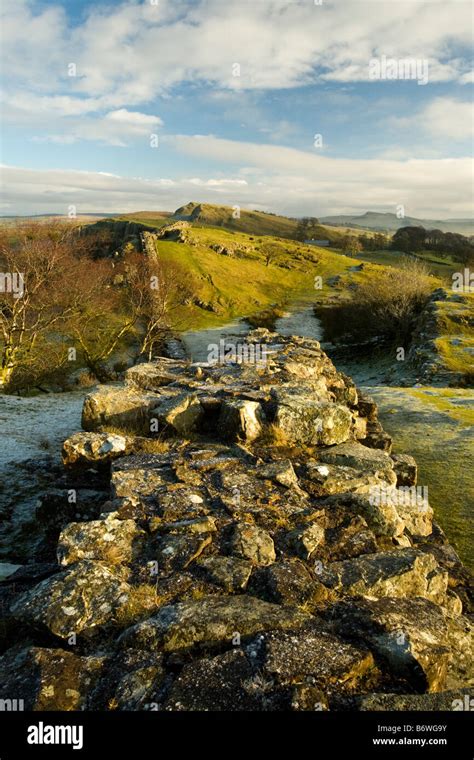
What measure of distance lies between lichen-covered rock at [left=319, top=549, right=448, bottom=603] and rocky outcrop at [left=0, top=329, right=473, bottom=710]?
3 centimetres

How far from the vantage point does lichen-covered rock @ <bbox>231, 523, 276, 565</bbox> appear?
6777 mm

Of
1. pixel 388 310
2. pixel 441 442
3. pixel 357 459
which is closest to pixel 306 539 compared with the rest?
pixel 357 459

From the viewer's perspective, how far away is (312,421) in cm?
1125

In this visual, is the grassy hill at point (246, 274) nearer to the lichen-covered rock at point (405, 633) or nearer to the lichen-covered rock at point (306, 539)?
the lichen-covered rock at point (306, 539)

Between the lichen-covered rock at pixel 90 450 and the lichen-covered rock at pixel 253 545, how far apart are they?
14.5 feet

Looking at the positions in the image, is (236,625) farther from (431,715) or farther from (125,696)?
(431,715)

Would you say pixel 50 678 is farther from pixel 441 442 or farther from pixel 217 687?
pixel 441 442

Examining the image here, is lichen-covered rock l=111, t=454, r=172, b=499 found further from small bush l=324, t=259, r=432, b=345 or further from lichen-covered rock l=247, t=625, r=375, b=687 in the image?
small bush l=324, t=259, r=432, b=345

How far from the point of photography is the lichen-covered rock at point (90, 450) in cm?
1055

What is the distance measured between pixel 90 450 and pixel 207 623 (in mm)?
6262

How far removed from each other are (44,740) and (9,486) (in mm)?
9862

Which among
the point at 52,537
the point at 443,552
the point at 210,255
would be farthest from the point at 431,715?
the point at 210,255

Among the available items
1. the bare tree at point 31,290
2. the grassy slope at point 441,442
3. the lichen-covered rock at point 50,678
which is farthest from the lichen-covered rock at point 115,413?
the bare tree at point 31,290

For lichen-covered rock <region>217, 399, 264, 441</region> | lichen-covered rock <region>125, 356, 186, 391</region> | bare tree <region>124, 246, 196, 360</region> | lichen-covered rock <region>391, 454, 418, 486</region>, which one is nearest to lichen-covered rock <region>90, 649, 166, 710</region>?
lichen-covered rock <region>217, 399, 264, 441</region>
